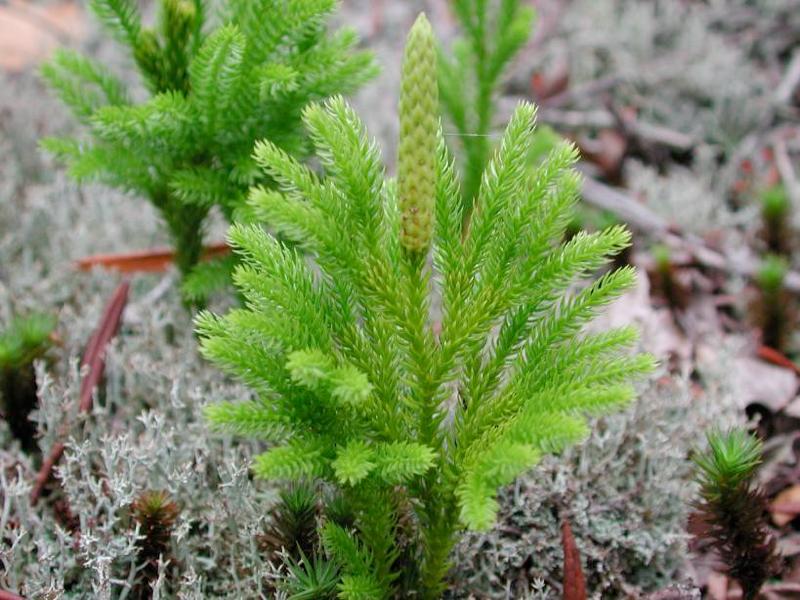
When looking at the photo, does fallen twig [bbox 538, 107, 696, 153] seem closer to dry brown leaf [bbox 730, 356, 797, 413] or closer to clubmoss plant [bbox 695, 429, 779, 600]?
dry brown leaf [bbox 730, 356, 797, 413]

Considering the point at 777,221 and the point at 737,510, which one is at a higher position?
the point at 777,221

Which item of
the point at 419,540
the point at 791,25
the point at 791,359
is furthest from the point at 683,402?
the point at 791,25

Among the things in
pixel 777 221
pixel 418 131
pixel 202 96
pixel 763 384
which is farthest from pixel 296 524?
pixel 777 221

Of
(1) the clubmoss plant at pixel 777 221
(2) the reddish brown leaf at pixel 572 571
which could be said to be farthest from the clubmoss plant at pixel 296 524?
(1) the clubmoss plant at pixel 777 221

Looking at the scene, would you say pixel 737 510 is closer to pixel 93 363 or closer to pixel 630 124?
pixel 93 363

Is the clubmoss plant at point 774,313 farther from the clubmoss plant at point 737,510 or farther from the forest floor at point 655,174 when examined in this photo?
the clubmoss plant at point 737,510

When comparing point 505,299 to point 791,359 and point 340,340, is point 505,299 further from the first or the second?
point 791,359

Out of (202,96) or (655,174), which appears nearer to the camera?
(202,96)

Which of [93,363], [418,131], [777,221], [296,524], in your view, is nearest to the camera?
[418,131]
